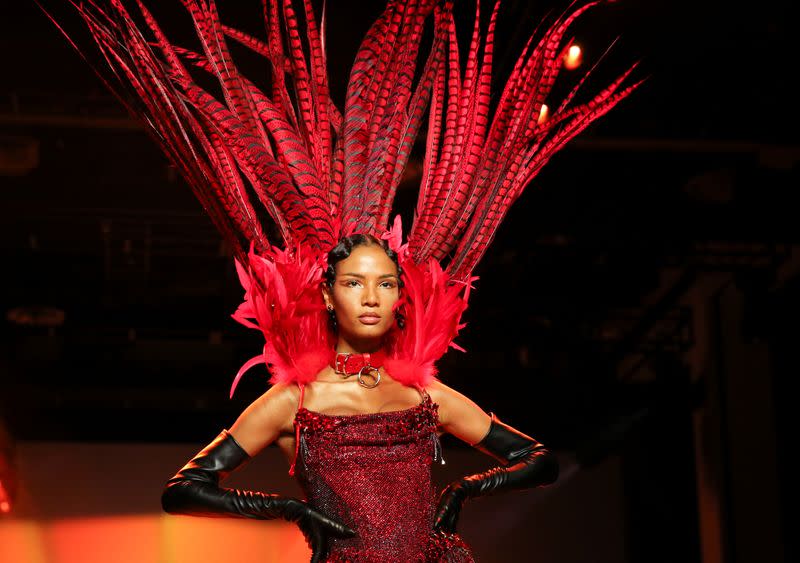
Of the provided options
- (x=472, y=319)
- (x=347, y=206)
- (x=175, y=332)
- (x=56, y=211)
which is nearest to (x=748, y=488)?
(x=472, y=319)

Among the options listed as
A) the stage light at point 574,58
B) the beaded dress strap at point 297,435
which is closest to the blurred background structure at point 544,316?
the stage light at point 574,58

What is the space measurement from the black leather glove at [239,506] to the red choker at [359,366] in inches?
12.4

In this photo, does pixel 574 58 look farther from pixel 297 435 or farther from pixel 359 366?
pixel 297 435

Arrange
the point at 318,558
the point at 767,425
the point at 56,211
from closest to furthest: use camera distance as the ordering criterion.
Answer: the point at 318,558 < the point at 56,211 < the point at 767,425

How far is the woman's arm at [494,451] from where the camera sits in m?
2.33

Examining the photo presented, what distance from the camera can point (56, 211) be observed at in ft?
18.5

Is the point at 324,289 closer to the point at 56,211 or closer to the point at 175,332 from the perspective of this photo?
the point at 56,211

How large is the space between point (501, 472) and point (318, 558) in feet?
1.60

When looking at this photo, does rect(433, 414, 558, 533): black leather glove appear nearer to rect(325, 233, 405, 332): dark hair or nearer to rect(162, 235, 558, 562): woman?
rect(162, 235, 558, 562): woman

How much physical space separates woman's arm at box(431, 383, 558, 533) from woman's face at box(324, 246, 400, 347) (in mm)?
248

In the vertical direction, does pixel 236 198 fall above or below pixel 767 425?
above

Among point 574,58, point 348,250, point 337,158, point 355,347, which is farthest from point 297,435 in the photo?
point 574,58

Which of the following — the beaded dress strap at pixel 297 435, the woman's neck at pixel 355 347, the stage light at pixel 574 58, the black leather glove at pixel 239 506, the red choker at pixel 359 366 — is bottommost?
the black leather glove at pixel 239 506

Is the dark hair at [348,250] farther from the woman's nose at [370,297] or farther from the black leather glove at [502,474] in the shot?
the black leather glove at [502,474]
